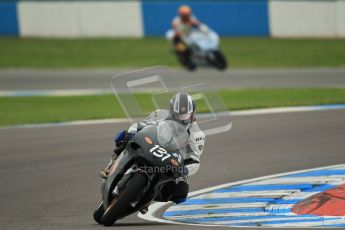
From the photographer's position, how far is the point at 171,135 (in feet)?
26.1

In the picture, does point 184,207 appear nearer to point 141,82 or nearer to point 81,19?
point 141,82

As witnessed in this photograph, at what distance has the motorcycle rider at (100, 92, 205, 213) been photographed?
812 cm

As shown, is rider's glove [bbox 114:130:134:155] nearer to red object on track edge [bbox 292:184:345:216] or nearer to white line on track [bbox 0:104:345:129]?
red object on track edge [bbox 292:184:345:216]

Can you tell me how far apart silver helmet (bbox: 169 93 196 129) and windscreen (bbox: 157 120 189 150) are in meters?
0.11

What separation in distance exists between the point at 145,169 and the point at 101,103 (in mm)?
11462

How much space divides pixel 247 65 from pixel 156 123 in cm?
1737

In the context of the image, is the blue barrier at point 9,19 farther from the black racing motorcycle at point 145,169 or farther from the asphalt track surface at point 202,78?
the black racing motorcycle at point 145,169

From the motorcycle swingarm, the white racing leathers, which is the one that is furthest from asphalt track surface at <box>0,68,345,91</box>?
the motorcycle swingarm

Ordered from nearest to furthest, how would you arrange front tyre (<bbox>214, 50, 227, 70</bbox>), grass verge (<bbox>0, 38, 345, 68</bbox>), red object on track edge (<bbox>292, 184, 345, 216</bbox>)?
red object on track edge (<bbox>292, 184, 345, 216</bbox>) < front tyre (<bbox>214, 50, 227, 70</bbox>) < grass verge (<bbox>0, 38, 345, 68</bbox>)

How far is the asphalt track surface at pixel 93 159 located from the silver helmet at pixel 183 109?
961 millimetres

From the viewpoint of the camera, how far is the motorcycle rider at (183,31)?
24.9m

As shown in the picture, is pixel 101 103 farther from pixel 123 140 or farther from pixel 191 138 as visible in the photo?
pixel 191 138

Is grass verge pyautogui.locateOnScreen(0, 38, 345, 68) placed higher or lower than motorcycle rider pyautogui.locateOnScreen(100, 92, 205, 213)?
lower

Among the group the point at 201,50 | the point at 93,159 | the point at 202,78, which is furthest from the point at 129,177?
the point at 201,50
